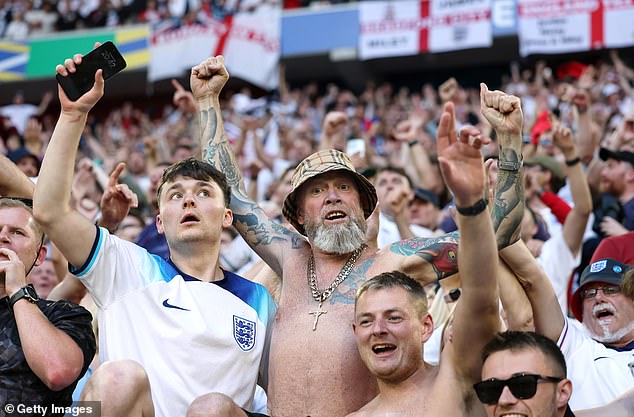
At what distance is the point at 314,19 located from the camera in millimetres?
16609

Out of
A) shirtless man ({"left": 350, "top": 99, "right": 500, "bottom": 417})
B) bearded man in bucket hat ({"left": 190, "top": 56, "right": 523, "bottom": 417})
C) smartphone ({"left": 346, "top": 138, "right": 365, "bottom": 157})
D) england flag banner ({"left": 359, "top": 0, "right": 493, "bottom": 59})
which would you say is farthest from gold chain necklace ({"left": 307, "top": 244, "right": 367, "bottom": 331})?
england flag banner ({"left": 359, "top": 0, "right": 493, "bottom": 59})

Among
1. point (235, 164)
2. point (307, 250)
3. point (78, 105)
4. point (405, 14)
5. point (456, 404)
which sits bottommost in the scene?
point (456, 404)

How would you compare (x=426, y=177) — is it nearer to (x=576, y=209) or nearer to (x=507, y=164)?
(x=576, y=209)

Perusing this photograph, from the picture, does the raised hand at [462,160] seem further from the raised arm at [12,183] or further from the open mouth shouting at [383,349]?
the raised arm at [12,183]

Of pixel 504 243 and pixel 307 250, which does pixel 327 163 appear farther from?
pixel 504 243

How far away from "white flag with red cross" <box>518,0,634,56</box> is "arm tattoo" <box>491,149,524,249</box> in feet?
23.5

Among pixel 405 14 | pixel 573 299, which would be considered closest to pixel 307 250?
pixel 573 299

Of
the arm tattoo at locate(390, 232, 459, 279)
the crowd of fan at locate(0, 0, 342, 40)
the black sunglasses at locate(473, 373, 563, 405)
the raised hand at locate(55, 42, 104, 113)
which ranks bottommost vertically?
the black sunglasses at locate(473, 373, 563, 405)

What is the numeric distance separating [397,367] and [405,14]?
952 cm

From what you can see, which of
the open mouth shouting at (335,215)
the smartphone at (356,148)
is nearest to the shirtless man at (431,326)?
the open mouth shouting at (335,215)

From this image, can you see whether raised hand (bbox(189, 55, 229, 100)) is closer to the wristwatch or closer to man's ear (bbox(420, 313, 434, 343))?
the wristwatch

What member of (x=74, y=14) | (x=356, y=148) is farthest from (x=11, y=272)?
(x=74, y=14)

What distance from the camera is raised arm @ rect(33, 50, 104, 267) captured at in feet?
11.4

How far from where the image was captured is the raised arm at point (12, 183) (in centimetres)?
435
